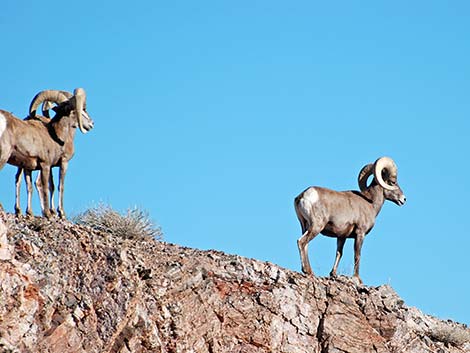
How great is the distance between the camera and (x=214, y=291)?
22.5 meters

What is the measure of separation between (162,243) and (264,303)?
2.25 meters

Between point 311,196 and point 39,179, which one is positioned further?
point 311,196

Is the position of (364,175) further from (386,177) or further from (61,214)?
(61,214)

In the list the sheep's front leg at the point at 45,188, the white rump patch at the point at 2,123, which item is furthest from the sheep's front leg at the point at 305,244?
the white rump patch at the point at 2,123

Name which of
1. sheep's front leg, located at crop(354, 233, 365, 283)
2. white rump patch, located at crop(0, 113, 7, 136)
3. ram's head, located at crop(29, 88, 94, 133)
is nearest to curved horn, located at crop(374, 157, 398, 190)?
sheep's front leg, located at crop(354, 233, 365, 283)

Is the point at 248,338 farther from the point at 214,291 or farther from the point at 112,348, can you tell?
the point at 112,348

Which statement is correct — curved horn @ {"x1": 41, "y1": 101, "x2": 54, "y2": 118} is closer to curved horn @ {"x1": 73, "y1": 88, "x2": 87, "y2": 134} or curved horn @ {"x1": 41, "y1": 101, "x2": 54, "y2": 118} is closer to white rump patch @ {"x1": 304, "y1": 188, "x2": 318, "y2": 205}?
curved horn @ {"x1": 73, "y1": 88, "x2": 87, "y2": 134}

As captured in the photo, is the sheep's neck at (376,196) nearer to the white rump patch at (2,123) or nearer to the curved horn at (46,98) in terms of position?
the curved horn at (46,98)

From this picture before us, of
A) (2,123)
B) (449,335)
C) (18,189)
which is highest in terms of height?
(449,335)

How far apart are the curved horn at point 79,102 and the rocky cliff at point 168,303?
6.65 ft

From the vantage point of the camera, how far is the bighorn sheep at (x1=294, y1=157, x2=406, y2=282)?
24.7m

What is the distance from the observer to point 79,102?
75.8 ft

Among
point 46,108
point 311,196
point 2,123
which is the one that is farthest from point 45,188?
point 311,196

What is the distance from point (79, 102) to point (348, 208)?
5938mm
